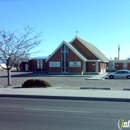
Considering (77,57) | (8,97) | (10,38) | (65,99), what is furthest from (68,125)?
(77,57)

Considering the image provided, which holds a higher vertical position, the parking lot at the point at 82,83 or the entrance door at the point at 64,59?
the entrance door at the point at 64,59

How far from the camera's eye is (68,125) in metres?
6.47

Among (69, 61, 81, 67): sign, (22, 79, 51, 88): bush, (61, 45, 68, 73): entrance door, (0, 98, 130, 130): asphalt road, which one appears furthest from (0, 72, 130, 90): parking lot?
(61, 45, 68, 73): entrance door

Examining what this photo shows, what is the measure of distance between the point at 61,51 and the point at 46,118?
35.5m

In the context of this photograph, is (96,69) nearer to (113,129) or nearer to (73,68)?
(73,68)

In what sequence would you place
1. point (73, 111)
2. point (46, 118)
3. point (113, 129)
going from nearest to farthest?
point (113, 129) < point (46, 118) < point (73, 111)

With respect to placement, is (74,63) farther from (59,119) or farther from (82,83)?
(59,119)

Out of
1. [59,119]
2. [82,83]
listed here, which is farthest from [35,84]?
[59,119]

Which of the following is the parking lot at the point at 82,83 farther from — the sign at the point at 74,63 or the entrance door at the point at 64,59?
the entrance door at the point at 64,59

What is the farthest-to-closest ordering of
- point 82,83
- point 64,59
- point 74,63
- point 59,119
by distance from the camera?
point 64,59 < point 74,63 < point 82,83 < point 59,119

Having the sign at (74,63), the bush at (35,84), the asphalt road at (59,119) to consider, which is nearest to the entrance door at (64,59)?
the sign at (74,63)

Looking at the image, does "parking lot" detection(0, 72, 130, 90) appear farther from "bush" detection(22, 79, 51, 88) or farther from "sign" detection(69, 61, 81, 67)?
"sign" detection(69, 61, 81, 67)

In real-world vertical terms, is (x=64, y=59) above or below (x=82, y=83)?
above

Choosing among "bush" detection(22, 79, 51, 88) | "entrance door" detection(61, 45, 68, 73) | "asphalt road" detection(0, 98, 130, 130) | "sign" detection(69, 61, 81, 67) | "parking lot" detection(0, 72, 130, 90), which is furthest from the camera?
"entrance door" detection(61, 45, 68, 73)
